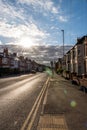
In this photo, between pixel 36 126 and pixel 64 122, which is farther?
pixel 64 122

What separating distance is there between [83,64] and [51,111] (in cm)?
3573

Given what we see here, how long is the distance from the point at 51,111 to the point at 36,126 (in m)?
3.33

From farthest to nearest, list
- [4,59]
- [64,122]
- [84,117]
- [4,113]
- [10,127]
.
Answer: [4,59]
[4,113]
[84,117]
[64,122]
[10,127]

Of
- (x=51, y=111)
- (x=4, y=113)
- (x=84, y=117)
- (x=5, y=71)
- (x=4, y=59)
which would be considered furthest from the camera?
(x=4, y=59)

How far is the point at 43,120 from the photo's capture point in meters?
9.76

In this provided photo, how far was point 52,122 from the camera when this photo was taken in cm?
937

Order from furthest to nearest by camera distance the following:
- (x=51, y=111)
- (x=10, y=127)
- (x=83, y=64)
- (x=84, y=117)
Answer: (x=83, y=64) → (x=51, y=111) → (x=84, y=117) → (x=10, y=127)

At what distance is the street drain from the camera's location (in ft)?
28.0

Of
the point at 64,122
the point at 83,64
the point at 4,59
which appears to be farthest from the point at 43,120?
the point at 4,59

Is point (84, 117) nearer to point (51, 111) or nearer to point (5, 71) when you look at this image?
point (51, 111)

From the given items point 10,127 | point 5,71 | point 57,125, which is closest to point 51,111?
point 57,125

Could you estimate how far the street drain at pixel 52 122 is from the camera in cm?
853

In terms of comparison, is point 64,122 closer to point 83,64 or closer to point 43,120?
point 43,120

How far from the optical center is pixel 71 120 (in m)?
9.70
